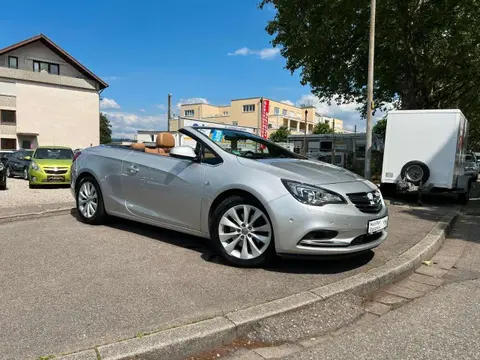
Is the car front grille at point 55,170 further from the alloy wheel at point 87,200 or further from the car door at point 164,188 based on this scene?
the car door at point 164,188

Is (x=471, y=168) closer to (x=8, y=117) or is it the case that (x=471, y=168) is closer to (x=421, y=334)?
(x=421, y=334)

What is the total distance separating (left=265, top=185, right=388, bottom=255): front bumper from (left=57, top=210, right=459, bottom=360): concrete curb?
370 mm

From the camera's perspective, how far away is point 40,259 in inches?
180

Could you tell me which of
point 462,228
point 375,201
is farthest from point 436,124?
point 375,201

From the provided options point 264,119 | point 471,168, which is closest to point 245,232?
point 471,168

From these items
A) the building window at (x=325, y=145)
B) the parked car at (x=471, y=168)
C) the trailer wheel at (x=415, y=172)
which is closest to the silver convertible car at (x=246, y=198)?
the trailer wheel at (x=415, y=172)

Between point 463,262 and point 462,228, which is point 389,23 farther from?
point 463,262

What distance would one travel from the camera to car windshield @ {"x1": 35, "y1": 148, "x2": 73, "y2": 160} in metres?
14.5

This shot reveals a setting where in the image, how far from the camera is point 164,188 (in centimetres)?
505

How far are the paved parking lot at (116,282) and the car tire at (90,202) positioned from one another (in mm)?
188

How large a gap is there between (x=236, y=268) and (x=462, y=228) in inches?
212

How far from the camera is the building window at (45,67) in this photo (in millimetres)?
39969

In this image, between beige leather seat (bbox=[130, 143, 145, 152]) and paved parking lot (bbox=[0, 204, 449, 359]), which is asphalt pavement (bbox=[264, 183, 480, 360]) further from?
beige leather seat (bbox=[130, 143, 145, 152])

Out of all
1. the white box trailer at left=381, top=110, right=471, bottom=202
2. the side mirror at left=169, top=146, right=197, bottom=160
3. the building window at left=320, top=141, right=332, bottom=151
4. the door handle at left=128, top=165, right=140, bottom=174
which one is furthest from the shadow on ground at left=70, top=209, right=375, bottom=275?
the building window at left=320, top=141, right=332, bottom=151
